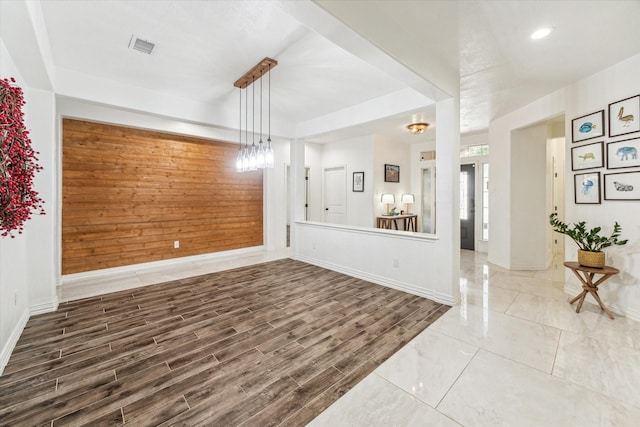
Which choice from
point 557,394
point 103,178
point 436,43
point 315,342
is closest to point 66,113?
point 103,178

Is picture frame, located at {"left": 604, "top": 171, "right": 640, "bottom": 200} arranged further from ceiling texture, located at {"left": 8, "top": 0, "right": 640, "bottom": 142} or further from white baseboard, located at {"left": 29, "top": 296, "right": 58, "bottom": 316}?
white baseboard, located at {"left": 29, "top": 296, "right": 58, "bottom": 316}

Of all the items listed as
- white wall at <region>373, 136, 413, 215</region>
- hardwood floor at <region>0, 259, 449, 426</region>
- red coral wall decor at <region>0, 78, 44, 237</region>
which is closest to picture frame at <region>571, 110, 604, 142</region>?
hardwood floor at <region>0, 259, 449, 426</region>

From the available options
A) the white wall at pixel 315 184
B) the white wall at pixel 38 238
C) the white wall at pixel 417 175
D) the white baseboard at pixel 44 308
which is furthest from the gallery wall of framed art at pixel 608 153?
the white baseboard at pixel 44 308

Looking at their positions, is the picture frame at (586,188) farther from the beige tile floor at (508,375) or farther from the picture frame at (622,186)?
the beige tile floor at (508,375)

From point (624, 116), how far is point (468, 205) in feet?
11.9

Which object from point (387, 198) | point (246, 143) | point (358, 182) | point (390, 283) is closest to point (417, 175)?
point (387, 198)

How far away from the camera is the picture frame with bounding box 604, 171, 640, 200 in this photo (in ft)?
8.95

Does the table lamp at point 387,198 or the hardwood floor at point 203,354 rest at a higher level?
the table lamp at point 387,198

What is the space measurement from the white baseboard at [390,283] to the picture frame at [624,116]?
2.45 meters

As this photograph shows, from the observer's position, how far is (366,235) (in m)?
4.14

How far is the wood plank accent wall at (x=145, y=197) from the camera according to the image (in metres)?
4.08

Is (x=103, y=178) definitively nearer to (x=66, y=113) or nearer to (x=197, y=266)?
(x=66, y=113)

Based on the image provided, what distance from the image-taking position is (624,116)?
2.78 meters

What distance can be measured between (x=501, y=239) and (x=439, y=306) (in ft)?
8.51
